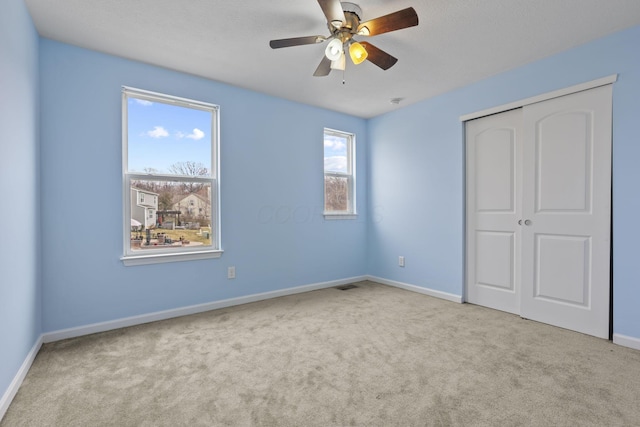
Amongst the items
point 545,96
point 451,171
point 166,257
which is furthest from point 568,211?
point 166,257

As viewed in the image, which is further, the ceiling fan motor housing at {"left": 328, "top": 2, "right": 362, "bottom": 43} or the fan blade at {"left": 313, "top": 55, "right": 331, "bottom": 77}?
the fan blade at {"left": 313, "top": 55, "right": 331, "bottom": 77}

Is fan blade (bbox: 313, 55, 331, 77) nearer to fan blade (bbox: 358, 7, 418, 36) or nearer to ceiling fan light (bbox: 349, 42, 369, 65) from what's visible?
ceiling fan light (bbox: 349, 42, 369, 65)

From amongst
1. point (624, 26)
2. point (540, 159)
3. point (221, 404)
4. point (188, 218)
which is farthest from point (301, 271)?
point (624, 26)

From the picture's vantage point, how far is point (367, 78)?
333cm

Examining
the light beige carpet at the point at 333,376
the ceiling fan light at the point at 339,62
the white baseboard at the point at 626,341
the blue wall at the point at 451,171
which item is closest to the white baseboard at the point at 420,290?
the blue wall at the point at 451,171

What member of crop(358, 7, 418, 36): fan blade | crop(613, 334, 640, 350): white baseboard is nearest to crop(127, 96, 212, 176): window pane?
crop(358, 7, 418, 36): fan blade

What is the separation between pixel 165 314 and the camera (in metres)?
3.10

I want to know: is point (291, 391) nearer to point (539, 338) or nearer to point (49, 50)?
point (539, 338)

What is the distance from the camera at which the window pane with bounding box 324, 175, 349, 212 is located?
Result: 14.8 ft

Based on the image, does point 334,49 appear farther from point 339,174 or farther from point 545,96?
point 339,174

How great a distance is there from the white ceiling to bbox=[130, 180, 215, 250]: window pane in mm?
1183

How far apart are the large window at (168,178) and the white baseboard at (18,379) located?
0.87 meters

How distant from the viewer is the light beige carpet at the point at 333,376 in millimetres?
1641

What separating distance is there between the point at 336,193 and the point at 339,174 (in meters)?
0.29
